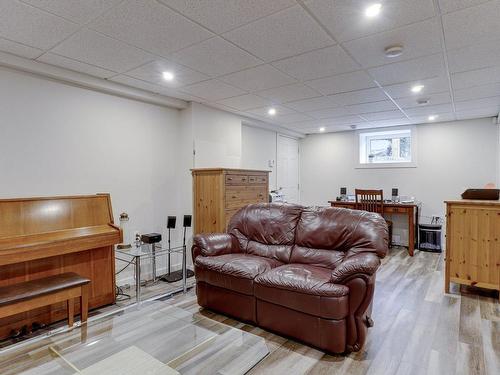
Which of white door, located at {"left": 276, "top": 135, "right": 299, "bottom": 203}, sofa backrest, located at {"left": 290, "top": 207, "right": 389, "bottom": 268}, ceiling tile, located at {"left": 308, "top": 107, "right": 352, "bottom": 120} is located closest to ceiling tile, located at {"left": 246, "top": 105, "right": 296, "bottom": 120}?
ceiling tile, located at {"left": 308, "top": 107, "right": 352, "bottom": 120}

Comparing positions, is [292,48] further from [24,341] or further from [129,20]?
[24,341]

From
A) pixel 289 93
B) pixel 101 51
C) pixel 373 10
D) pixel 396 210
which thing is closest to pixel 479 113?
pixel 396 210

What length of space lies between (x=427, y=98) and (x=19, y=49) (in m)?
4.42

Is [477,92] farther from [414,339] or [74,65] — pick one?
[74,65]

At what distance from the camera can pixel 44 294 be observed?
2.32m

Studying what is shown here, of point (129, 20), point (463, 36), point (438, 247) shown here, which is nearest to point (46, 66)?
point (129, 20)

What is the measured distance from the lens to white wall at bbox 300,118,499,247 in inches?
207

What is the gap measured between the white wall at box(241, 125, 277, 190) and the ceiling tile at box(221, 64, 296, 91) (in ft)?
6.64

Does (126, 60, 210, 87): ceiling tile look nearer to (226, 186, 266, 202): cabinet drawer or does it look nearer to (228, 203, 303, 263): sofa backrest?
(226, 186, 266, 202): cabinet drawer

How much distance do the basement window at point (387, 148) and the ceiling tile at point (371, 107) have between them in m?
1.65

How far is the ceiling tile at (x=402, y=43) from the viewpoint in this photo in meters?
2.17

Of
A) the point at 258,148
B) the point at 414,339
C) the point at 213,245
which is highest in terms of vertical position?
the point at 258,148

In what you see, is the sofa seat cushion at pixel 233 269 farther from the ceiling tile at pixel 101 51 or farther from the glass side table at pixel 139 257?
the ceiling tile at pixel 101 51

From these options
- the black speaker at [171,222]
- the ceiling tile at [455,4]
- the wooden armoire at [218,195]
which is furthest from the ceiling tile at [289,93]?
the black speaker at [171,222]
